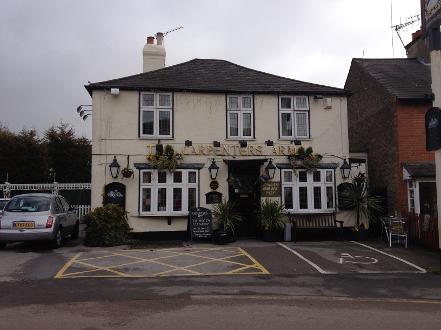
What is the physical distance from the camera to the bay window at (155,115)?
52.5 ft

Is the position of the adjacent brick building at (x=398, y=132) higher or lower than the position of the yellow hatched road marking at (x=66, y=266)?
higher

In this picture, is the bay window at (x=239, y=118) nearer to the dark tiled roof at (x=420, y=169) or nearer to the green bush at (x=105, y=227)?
the green bush at (x=105, y=227)

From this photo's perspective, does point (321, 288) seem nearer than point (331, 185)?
Yes

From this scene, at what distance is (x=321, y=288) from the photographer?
28.3 ft

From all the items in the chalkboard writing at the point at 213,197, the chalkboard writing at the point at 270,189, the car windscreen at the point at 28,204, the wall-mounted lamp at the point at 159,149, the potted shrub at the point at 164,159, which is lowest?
the car windscreen at the point at 28,204

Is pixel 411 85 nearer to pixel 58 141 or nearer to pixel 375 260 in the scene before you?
pixel 375 260

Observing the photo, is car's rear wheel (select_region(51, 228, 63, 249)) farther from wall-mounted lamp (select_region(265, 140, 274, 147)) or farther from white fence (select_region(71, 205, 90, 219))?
wall-mounted lamp (select_region(265, 140, 274, 147))

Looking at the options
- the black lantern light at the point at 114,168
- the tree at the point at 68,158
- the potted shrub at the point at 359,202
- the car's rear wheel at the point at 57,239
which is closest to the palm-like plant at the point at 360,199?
the potted shrub at the point at 359,202

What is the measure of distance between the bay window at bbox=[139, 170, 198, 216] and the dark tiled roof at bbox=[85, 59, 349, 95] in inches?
126

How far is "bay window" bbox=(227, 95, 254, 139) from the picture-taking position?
1645cm

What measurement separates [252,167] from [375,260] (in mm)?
6111

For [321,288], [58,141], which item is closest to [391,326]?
[321,288]

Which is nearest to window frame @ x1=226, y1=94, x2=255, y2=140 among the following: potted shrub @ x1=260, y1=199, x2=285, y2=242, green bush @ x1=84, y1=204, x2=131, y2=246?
potted shrub @ x1=260, y1=199, x2=285, y2=242

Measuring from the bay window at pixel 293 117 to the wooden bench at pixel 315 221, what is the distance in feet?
9.95
